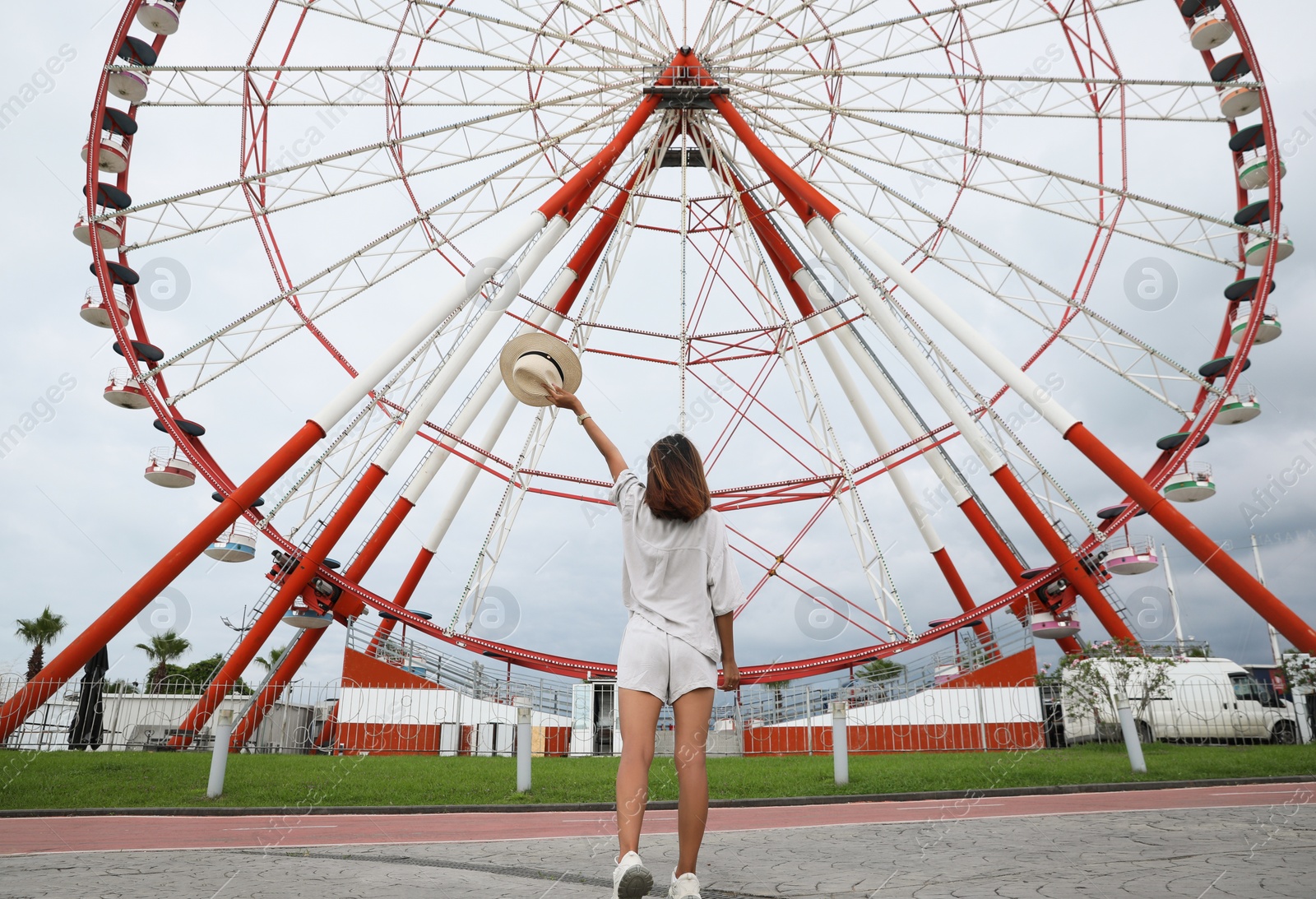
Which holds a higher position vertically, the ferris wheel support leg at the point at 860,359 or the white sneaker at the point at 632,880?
the ferris wheel support leg at the point at 860,359

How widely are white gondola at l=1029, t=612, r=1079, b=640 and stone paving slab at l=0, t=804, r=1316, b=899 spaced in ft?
43.4

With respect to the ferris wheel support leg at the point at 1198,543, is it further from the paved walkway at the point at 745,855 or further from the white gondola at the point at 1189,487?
the paved walkway at the point at 745,855

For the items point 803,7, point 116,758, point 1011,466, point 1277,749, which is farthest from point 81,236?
point 1277,749

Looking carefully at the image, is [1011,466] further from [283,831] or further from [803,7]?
[283,831]

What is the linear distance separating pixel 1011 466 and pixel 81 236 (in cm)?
1772

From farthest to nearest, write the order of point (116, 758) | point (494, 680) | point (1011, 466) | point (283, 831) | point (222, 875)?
point (494, 680) → point (1011, 466) → point (116, 758) → point (283, 831) → point (222, 875)

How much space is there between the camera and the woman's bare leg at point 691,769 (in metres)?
3.07

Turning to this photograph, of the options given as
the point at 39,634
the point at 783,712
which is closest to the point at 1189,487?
the point at 783,712

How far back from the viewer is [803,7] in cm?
1689

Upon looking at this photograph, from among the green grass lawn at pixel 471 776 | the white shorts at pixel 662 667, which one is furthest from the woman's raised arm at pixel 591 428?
the green grass lawn at pixel 471 776

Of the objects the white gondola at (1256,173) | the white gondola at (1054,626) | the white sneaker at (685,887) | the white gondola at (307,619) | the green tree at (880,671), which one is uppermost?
the white gondola at (1256,173)

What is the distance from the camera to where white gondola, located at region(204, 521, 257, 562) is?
16.5 meters

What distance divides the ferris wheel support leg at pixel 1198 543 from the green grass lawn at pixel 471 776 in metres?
2.16

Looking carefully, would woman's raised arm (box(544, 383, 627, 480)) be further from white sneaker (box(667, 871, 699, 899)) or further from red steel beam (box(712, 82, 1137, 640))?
red steel beam (box(712, 82, 1137, 640))
